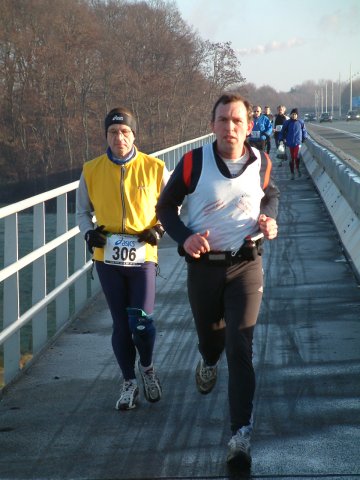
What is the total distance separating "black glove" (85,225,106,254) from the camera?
19.5 feet

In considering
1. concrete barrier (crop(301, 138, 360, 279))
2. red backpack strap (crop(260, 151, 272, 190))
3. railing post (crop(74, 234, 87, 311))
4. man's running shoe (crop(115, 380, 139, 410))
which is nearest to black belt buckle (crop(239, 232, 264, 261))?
red backpack strap (crop(260, 151, 272, 190))

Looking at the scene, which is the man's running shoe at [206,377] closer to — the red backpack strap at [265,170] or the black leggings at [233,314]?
the black leggings at [233,314]

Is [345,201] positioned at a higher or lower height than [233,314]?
lower

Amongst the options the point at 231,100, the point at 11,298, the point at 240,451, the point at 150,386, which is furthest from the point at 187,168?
the point at 11,298

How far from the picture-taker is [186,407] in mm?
6047

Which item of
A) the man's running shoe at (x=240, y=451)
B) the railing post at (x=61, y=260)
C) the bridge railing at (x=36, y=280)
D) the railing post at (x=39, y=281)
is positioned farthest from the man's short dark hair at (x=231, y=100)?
the railing post at (x=61, y=260)

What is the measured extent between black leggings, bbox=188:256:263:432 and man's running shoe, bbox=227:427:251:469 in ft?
0.20

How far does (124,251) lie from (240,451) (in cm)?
165

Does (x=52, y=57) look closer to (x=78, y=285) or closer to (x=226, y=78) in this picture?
(x=226, y=78)

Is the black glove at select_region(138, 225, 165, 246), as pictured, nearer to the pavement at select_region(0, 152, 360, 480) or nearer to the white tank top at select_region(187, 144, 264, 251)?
the white tank top at select_region(187, 144, 264, 251)

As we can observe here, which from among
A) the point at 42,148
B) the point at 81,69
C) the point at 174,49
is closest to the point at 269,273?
the point at 42,148

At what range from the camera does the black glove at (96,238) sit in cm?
595

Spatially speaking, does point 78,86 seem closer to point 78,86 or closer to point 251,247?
point 78,86

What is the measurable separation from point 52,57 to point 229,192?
235 feet
